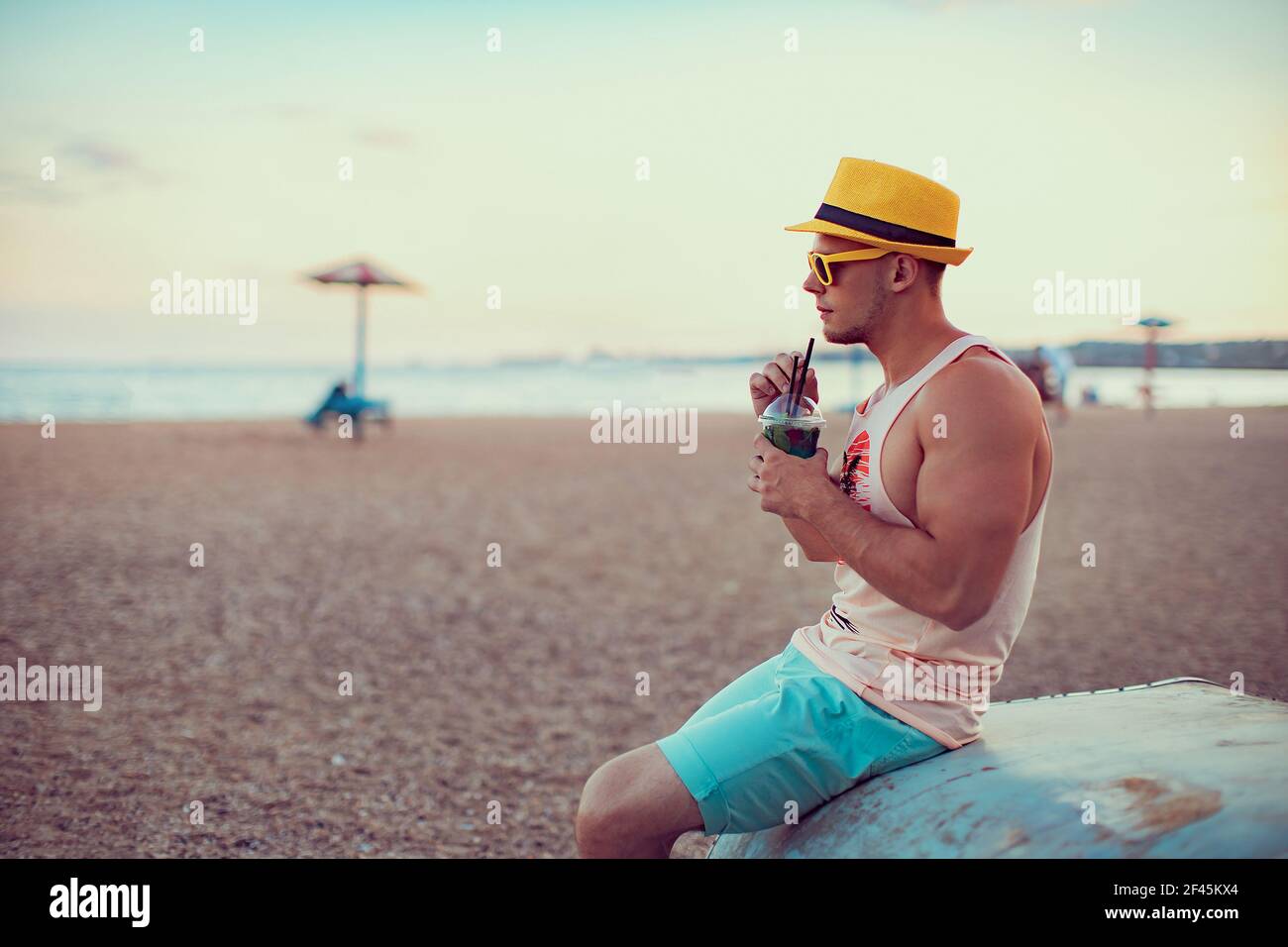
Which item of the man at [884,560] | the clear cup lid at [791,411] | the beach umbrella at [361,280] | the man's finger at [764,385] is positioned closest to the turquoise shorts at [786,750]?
the man at [884,560]

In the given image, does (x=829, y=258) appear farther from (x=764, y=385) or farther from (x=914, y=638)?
(x=914, y=638)

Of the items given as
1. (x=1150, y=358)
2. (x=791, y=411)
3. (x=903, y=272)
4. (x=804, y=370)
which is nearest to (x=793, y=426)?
(x=791, y=411)

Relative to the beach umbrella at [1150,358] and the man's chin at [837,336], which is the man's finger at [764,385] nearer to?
the man's chin at [837,336]

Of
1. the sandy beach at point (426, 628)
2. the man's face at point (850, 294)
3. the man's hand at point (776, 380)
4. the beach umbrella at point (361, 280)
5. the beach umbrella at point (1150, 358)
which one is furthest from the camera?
the beach umbrella at point (1150, 358)

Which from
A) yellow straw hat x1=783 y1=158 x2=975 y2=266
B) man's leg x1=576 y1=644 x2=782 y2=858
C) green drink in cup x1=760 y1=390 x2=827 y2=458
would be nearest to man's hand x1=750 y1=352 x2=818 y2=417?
green drink in cup x1=760 y1=390 x2=827 y2=458

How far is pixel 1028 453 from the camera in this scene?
1941 mm

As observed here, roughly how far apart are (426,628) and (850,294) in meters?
4.80

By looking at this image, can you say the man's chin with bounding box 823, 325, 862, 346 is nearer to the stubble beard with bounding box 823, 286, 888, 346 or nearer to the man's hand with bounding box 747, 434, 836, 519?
the stubble beard with bounding box 823, 286, 888, 346

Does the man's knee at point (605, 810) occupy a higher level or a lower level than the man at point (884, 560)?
lower

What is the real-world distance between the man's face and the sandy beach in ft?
7.71

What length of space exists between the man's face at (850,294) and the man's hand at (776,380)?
0.16 metres

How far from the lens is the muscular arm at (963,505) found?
1917 mm

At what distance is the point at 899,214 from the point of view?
7.03 ft

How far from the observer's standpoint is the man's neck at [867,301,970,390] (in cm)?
220
